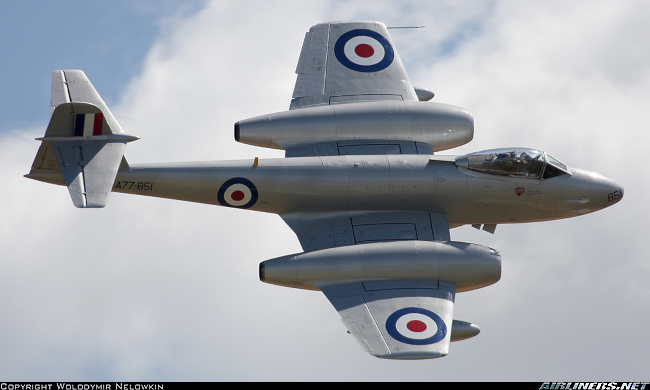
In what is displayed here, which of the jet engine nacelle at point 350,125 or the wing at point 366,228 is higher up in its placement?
the jet engine nacelle at point 350,125

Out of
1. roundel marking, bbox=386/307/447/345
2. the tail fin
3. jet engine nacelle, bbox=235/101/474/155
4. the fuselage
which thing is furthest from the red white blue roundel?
roundel marking, bbox=386/307/447/345

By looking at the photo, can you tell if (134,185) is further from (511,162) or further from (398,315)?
(511,162)

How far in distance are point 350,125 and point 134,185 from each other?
6007 millimetres

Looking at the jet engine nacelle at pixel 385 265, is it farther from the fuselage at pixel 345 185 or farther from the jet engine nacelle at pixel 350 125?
the jet engine nacelle at pixel 350 125

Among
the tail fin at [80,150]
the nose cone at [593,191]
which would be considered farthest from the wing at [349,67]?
the tail fin at [80,150]

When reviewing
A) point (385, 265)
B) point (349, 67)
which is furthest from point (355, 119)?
point (385, 265)

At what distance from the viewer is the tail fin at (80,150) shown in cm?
2881

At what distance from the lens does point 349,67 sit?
33.9 metres

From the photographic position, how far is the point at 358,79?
111ft

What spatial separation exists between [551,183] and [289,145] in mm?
7064

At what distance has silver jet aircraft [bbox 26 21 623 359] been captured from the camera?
1114 inches

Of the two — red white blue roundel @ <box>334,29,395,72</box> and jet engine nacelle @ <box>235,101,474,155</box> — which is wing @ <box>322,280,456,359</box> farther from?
red white blue roundel @ <box>334,29,395,72</box>

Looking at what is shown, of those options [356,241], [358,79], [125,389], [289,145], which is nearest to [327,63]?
[358,79]

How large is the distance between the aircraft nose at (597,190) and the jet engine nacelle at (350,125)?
12.5ft
